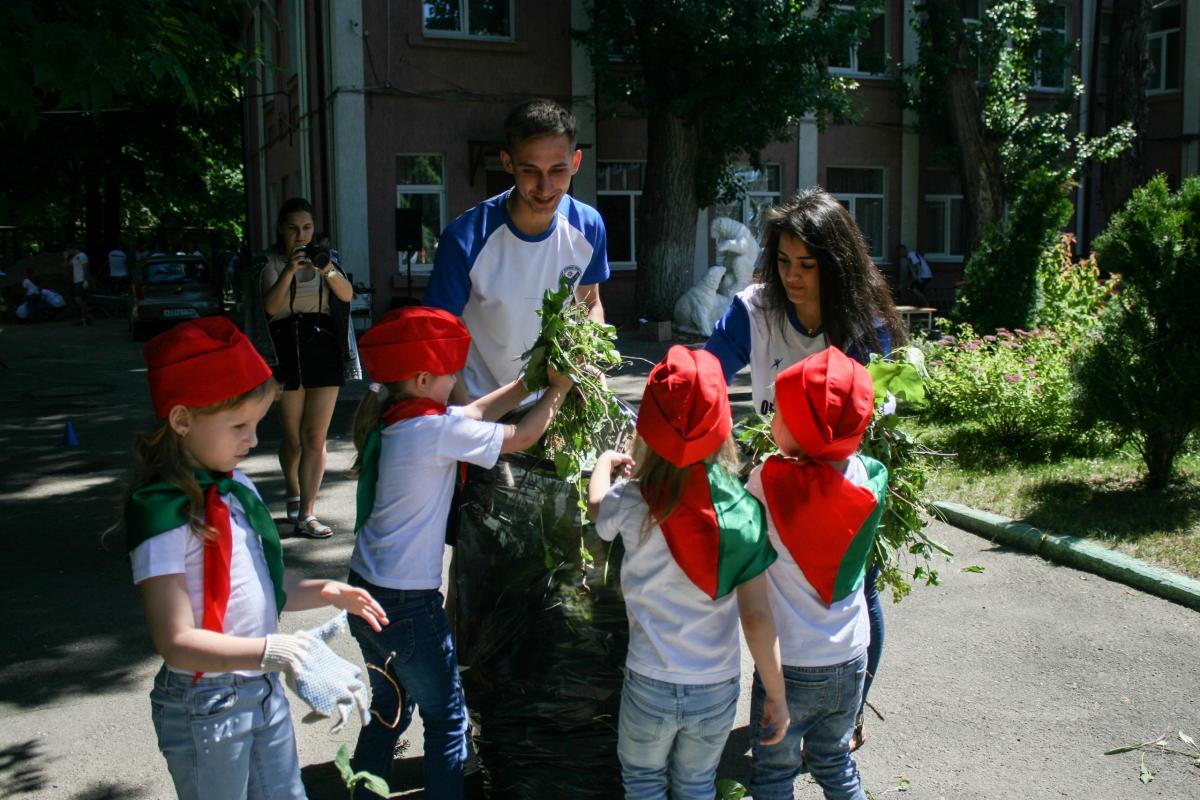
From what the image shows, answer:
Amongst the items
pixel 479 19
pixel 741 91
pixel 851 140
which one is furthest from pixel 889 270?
pixel 479 19

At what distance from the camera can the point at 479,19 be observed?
60.0 ft

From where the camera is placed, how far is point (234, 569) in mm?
2250

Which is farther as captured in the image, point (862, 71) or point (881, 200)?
point (881, 200)

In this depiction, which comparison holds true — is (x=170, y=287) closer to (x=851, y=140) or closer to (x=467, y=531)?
(x=851, y=140)

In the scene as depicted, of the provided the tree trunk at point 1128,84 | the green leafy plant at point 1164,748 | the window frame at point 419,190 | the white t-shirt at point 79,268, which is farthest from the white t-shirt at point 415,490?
the white t-shirt at point 79,268

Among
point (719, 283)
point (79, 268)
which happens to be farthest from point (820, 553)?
point (79, 268)

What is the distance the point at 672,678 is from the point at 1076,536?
4.14 m

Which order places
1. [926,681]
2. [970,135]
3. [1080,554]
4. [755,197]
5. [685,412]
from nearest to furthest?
[685,412] → [926,681] → [1080,554] → [970,135] → [755,197]

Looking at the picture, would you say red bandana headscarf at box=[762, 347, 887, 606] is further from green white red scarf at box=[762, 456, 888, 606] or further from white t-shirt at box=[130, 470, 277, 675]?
white t-shirt at box=[130, 470, 277, 675]

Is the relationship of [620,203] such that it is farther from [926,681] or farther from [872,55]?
[926,681]

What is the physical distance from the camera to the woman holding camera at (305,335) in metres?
5.79

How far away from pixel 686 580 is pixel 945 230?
76.6 ft

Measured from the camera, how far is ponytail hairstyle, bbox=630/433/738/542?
8.08 feet

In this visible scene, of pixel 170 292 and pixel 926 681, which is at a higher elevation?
pixel 170 292
